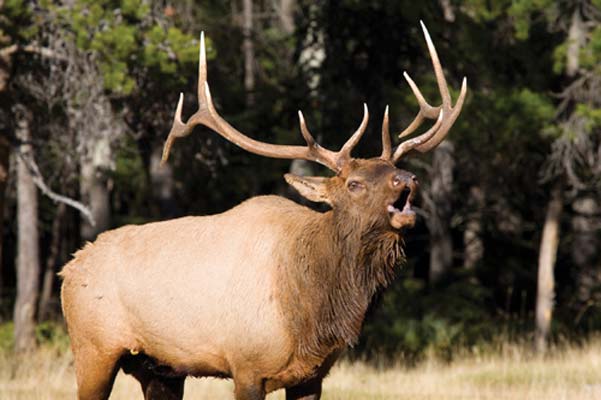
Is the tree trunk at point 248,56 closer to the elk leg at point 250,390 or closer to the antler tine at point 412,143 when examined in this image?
the antler tine at point 412,143

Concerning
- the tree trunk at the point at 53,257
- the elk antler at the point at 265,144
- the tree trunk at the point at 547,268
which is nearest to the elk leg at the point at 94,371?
the elk antler at the point at 265,144

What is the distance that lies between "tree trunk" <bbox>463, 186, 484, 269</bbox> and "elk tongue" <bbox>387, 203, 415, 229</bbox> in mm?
14063

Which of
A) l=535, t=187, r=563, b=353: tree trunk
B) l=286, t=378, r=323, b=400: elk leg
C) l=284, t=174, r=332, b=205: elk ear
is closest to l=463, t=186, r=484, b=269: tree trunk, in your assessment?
l=535, t=187, r=563, b=353: tree trunk

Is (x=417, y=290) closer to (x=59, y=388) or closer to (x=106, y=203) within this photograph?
(x=106, y=203)

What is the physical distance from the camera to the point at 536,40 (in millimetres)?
15164

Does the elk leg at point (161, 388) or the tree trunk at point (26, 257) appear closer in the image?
the elk leg at point (161, 388)

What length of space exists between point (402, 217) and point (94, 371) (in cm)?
251

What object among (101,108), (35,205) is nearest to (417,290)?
(35,205)

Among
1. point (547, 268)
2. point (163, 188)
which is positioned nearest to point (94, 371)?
point (547, 268)

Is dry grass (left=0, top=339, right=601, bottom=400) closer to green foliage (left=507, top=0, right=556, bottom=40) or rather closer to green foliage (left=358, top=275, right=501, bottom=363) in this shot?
green foliage (left=358, top=275, right=501, bottom=363)

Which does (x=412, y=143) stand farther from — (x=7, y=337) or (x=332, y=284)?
(x=7, y=337)

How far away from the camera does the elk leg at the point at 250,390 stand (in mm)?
6719

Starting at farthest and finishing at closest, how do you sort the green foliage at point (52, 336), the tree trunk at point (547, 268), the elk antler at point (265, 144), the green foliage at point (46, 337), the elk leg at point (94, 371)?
the tree trunk at point (547, 268), the green foliage at point (46, 337), the green foliage at point (52, 336), the elk leg at point (94, 371), the elk antler at point (265, 144)

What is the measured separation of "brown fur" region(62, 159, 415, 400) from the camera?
6.66m
